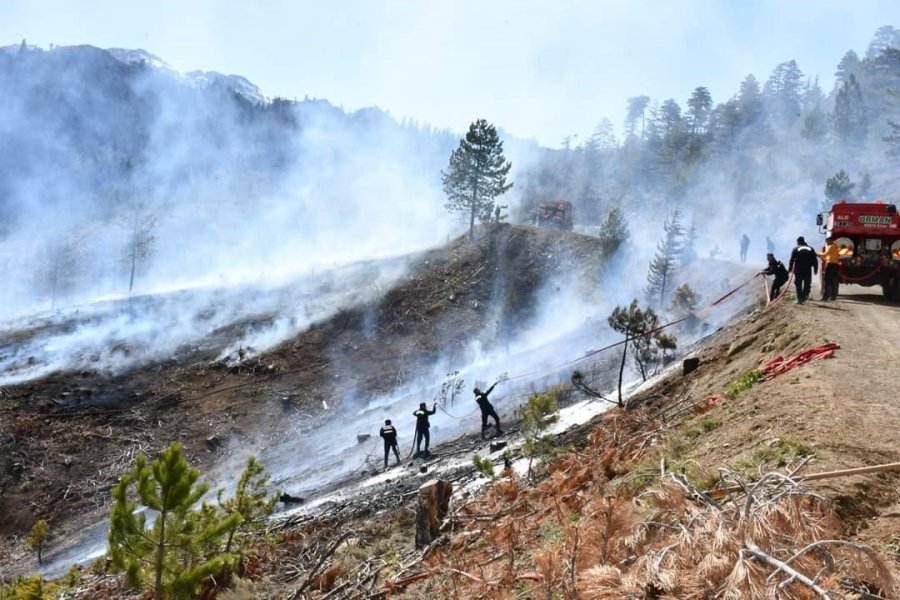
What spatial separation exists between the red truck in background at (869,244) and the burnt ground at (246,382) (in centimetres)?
2341

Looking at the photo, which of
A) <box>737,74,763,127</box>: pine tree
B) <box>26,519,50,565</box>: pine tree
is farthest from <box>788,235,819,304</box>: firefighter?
<box>737,74,763,127</box>: pine tree

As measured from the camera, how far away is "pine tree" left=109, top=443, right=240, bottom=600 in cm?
547

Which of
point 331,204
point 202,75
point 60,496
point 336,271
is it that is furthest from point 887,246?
point 202,75

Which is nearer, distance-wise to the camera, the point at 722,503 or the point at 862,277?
the point at 722,503

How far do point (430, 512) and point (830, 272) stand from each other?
35.6 ft

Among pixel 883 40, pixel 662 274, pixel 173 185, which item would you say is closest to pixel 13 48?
pixel 173 185

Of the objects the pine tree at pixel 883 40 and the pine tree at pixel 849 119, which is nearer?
the pine tree at pixel 849 119

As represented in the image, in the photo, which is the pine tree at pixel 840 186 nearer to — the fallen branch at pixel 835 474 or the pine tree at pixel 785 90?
the fallen branch at pixel 835 474

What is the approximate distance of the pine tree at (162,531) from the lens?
5.47 metres

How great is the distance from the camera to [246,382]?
110 ft

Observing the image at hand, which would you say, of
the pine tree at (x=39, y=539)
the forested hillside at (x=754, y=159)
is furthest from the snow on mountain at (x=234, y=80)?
the pine tree at (x=39, y=539)

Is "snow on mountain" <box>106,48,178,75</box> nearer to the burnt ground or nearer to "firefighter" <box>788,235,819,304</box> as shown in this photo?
the burnt ground

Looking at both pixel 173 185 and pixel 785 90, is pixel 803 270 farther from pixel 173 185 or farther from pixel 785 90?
pixel 785 90

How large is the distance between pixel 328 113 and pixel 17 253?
7890 cm
